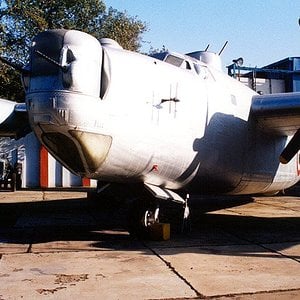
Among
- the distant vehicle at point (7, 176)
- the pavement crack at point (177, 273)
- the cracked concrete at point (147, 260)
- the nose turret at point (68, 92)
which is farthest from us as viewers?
the distant vehicle at point (7, 176)

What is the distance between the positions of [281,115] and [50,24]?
30.8 metres

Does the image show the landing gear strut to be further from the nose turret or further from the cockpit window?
the cockpit window

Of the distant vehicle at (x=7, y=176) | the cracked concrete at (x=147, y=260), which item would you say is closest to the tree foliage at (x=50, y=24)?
the distant vehicle at (x=7, y=176)

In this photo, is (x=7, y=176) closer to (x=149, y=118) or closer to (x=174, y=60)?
(x=174, y=60)

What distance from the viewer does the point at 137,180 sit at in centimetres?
855

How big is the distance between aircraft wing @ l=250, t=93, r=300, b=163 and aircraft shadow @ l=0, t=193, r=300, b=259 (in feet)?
6.59

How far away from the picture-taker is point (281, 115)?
1046cm

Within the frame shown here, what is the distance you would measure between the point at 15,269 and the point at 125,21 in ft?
113

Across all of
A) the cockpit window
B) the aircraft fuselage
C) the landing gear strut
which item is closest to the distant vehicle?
the aircraft fuselage

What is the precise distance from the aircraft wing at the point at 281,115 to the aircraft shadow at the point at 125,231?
201 cm

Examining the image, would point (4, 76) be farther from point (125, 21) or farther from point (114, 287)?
point (114, 287)

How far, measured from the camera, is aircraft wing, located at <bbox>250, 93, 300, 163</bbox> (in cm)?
1013

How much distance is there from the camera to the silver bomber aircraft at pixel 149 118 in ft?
23.2

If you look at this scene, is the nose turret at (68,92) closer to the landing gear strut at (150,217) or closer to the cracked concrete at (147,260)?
the cracked concrete at (147,260)
